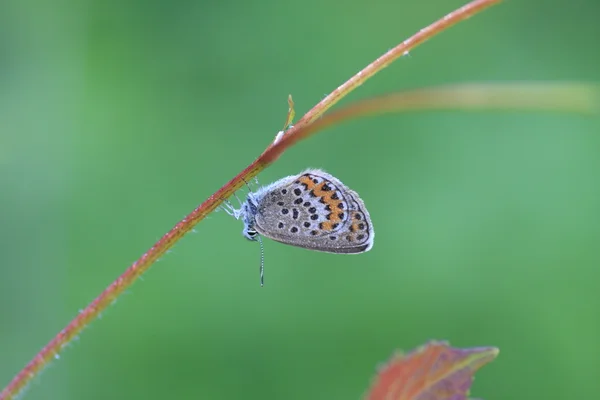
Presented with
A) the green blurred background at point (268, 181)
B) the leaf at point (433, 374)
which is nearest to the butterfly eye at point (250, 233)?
the leaf at point (433, 374)

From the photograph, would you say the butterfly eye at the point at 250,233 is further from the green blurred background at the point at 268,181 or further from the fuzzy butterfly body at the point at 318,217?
the green blurred background at the point at 268,181

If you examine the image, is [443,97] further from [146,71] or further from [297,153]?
[146,71]

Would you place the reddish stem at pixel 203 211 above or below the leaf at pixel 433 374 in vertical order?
above

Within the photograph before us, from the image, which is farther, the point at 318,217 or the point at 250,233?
the point at 250,233

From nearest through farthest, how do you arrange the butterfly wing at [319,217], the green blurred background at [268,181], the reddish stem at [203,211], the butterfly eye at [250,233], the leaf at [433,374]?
the reddish stem at [203,211], the leaf at [433,374], the butterfly wing at [319,217], the butterfly eye at [250,233], the green blurred background at [268,181]

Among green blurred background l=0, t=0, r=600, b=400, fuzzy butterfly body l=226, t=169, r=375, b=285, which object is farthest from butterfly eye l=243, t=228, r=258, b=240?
green blurred background l=0, t=0, r=600, b=400

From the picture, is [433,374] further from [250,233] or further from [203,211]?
[250,233]

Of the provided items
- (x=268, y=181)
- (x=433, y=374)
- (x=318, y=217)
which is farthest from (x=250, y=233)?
(x=268, y=181)
